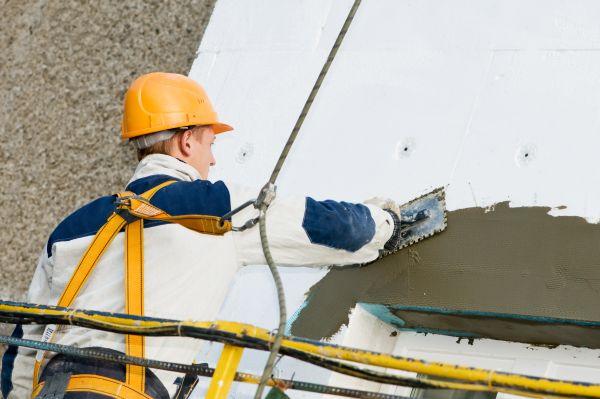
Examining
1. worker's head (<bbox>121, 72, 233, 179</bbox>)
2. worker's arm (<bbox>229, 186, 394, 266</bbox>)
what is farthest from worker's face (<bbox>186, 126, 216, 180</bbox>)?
worker's arm (<bbox>229, 186, 394, 266</bbox>)

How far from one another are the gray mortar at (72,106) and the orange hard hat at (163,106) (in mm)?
2027

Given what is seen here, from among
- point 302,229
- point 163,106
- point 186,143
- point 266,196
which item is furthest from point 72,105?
point 266,196

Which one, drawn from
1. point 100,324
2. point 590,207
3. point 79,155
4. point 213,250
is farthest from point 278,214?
point 79,155

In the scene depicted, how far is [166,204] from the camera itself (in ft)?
9.31

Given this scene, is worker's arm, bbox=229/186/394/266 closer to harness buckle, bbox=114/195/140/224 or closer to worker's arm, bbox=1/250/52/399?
harness buckle, bbox=114/195/140/224

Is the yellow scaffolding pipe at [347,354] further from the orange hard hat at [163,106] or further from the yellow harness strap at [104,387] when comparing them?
the orange hard hat at [163,106]

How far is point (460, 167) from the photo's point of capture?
3.36 metres

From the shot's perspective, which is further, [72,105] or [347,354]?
[72,105]

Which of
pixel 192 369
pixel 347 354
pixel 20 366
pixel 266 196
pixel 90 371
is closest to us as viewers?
pixel 347 354

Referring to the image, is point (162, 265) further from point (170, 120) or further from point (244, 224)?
point (170, 120)

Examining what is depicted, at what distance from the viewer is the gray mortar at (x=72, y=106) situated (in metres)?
5.52

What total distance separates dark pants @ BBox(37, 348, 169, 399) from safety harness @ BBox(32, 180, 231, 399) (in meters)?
0.01

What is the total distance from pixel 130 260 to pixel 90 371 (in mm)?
346

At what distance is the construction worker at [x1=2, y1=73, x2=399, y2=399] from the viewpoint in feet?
9.30
